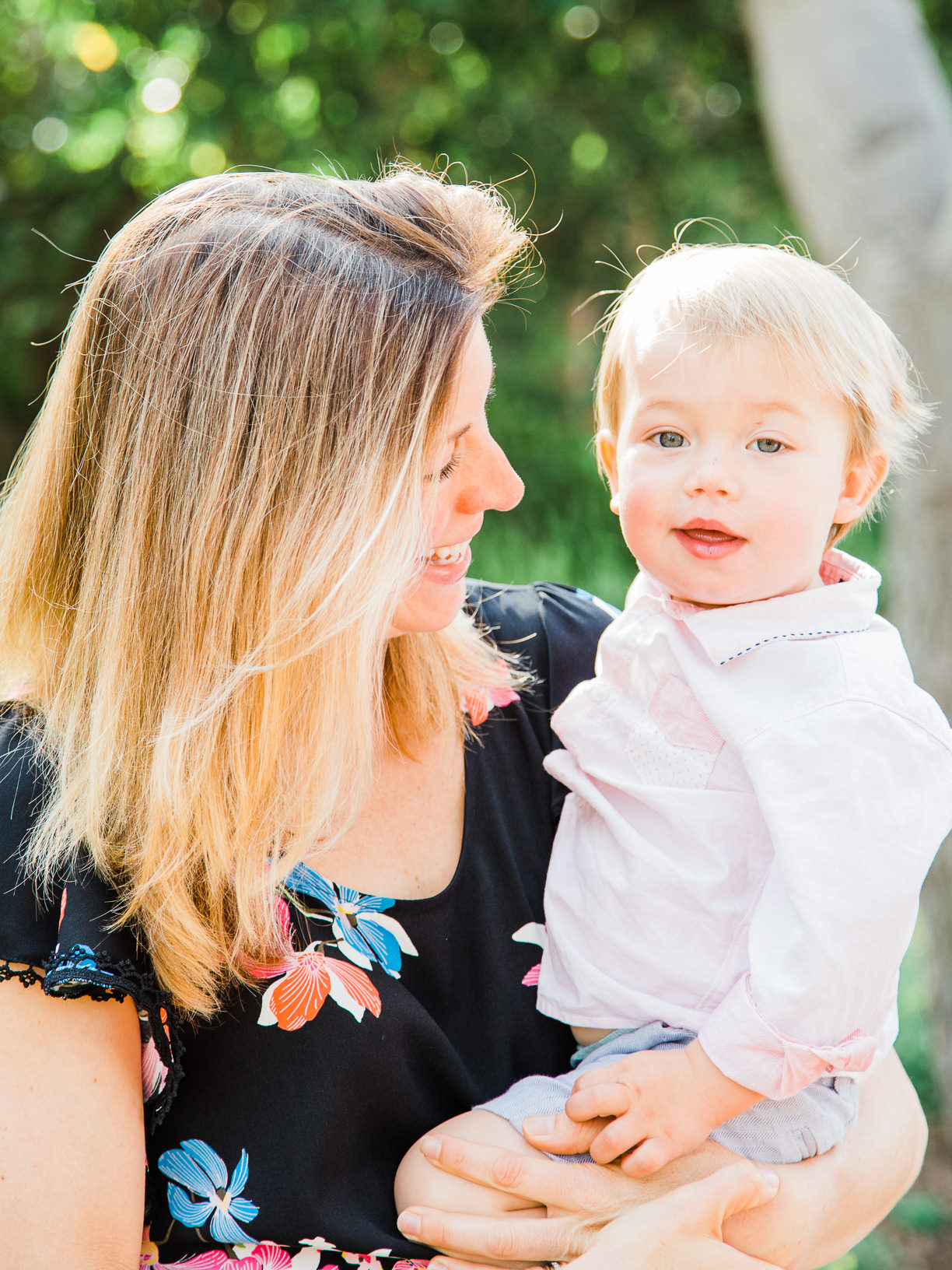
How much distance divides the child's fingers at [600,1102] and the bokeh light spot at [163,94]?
6160 millimetres

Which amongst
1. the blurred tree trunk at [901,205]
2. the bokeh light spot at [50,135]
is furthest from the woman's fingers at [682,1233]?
the bokeh light spot at [50,135]

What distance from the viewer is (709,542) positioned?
1527 mm

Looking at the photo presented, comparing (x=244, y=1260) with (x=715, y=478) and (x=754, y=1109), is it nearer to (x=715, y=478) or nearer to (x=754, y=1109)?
(x=754, y=1109)

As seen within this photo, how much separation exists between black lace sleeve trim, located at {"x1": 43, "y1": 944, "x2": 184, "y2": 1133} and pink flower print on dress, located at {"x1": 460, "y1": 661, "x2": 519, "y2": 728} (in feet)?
2.12

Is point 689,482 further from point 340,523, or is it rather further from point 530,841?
point 530,841

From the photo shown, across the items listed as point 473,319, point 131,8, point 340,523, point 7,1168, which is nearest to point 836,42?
point 473,319

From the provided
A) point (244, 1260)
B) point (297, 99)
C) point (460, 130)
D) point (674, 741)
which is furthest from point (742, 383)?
point (460, 130)

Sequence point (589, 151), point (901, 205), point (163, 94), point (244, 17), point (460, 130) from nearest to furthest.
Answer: point (901, 205)
point (244, 17)
point (163, 94)
point (460, 130)
point (589, 151)

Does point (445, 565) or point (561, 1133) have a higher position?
point (445, 565)

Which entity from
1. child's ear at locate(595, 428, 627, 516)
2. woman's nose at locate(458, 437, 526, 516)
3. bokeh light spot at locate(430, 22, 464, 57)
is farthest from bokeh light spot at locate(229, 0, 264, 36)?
woman's nose at locate(458, 437, 526, 516)

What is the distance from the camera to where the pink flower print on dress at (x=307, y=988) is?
144 cm

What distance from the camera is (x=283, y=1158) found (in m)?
1.41

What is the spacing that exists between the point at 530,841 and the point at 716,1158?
49 centimetres

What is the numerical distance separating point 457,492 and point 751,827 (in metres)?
0.59
